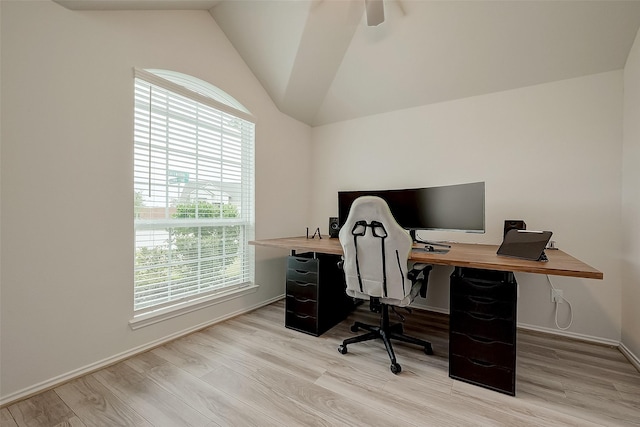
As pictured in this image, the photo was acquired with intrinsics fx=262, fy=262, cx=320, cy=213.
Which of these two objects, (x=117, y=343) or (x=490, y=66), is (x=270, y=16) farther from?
(x=117, y=343)

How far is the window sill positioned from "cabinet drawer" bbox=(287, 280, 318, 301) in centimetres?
62

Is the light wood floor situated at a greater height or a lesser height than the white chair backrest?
lesser

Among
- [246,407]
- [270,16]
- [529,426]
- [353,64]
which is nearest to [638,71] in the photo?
[353,64]

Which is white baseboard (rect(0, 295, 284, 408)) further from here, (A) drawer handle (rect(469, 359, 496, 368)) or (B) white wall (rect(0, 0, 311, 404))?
(A) drawer handle (rect(469, 359, 496, 368))

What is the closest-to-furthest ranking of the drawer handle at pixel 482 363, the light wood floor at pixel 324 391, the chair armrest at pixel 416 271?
the light wood floor at pixel 324 391 → the drawer handle at pixel 482 363 → the chair armrest at pixel 416 271

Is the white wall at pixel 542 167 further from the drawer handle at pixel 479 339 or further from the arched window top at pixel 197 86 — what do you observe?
the arched window top at pixel 197 86

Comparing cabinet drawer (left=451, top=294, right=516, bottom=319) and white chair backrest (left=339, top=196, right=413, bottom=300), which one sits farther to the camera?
white chair backrest (left=339, top=196, right=413, bottom=300)

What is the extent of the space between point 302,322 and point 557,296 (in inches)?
88.2

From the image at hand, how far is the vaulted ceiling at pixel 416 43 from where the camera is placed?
1.95 meters

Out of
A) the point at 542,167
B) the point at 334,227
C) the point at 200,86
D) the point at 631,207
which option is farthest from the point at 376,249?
the point at 200,86

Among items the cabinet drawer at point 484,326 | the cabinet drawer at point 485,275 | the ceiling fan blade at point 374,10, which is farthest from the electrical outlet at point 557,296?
the ceiling fan blade at point 374,10

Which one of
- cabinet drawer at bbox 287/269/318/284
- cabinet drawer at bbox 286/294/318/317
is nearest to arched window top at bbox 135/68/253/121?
cabinet drawer at bbox 287/269/318/284

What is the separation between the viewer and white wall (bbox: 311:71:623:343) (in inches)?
83.3

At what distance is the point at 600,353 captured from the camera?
200cm
